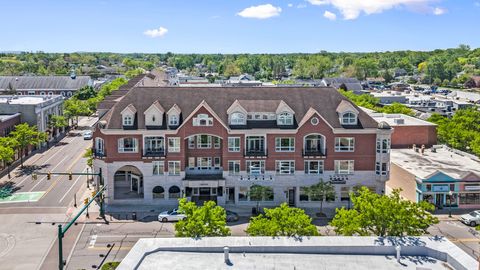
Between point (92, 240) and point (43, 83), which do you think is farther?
point (43, 83)

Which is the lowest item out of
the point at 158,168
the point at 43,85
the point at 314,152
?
the point at 158,168

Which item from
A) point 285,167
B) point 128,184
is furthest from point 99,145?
point 285,167

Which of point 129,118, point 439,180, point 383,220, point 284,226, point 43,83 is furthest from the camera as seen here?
point 43,83

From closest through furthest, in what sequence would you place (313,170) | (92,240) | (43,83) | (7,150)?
(92,240), (313,170), (7,150), (43,83)

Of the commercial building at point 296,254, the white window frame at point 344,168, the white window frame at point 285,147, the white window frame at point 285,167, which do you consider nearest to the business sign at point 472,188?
the white window frame at point 344,168

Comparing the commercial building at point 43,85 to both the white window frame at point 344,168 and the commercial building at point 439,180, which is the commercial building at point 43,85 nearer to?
the white window frame at point 344,168

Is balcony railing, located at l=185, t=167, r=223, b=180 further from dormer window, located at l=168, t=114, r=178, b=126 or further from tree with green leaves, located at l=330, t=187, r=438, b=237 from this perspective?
tree with green leaves, located at l=330, t=187, r=438, b=237

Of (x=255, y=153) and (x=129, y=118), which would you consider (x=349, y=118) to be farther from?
(x=129, y=118)
